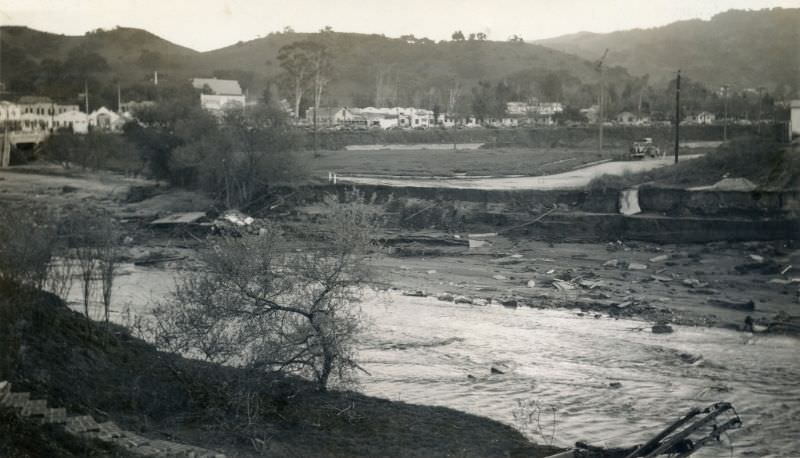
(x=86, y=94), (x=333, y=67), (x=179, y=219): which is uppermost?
(x=333, y=67)

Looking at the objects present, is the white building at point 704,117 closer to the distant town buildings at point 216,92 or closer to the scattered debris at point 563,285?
the distant town buildings at point 216,92

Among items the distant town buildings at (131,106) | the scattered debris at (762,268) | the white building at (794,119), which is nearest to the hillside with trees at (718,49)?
the white building at (794,119)

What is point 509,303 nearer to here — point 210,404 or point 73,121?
point 210,404

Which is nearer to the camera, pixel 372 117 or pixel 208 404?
pixel 208 404

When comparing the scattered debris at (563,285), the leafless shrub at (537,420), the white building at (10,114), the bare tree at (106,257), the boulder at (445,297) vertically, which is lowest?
the leafless shrub at (537,420)

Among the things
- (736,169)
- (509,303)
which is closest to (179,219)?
(509,303)

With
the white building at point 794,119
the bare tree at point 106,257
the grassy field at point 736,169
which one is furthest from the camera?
the white building at point 794,119

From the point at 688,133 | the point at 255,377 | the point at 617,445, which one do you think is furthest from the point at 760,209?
the point at 688,133
